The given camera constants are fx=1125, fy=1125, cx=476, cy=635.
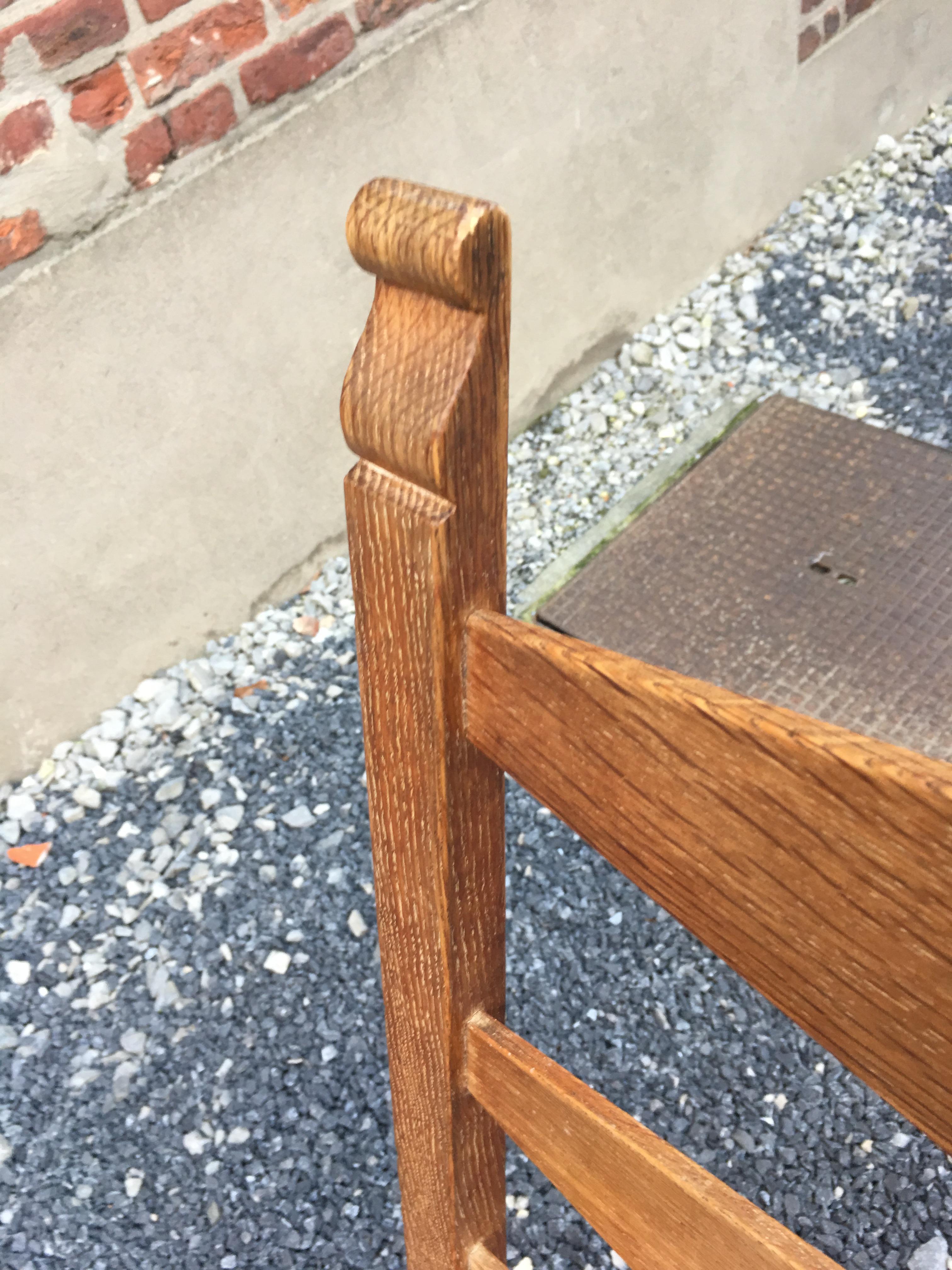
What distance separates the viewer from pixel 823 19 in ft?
10.4

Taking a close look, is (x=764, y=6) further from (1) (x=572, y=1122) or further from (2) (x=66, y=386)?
(1) (x=572, y=1122)

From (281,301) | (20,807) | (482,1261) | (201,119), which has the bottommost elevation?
(20,807)

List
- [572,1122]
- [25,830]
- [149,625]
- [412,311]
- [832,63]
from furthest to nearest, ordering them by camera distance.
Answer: [832,63], [149,625], [25,830], [572,1122], [412,311]

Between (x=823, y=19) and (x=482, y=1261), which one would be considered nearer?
(x=482, y=1261)

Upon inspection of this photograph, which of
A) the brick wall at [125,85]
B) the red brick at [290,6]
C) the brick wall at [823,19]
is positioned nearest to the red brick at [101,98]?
→ the brick wall at [125,85]

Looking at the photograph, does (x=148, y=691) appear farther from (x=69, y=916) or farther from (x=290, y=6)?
(x=290, y=6)

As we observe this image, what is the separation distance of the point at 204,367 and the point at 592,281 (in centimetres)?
118

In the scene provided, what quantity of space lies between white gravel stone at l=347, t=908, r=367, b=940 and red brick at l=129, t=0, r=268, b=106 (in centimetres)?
151

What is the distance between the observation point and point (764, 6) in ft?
9.75

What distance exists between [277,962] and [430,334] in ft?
→ 5.44

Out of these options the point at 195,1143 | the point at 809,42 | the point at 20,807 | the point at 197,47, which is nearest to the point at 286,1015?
the point at 195,1143

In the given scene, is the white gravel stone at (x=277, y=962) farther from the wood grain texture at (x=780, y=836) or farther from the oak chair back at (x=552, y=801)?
the wood grain texture at (x=780, y=836)

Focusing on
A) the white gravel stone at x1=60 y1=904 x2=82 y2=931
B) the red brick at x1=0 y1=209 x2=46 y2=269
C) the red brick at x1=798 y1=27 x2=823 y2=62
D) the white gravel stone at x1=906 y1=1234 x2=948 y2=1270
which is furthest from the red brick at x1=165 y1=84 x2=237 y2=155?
the white gravel stone at x1=906 y1=1234 x2=948 y2=1270

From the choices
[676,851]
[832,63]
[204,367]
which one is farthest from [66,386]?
[832,63]
